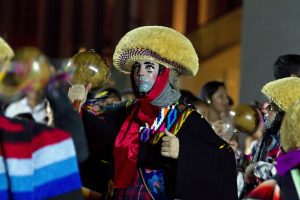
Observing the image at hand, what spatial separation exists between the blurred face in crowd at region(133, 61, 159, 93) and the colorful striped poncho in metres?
1.86

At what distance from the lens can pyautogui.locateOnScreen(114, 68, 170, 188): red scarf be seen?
5.43 meters

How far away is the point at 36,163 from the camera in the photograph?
365 centimetres

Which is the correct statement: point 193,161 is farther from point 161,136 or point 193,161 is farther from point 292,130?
point 292,130

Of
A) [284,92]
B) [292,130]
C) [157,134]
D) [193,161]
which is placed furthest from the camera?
[284,92]

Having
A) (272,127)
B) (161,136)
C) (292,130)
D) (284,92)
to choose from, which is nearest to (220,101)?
(272,127)

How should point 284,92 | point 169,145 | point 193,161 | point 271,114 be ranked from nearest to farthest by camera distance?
point 169,145, point 193,161, point 284,92, point 271,114

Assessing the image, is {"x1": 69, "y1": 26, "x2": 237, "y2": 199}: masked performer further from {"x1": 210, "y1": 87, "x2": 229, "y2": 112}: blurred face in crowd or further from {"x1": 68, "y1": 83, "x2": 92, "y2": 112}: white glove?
{"x1": 210, "y1": 87, "x2": 229, "y2": 112}: blurred face in crowd

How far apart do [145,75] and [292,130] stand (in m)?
1.90

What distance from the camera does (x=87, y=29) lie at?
2169 cm

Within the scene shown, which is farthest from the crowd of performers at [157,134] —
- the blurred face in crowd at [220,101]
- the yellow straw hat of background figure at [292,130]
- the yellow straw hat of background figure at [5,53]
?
the blurred face in crowd at [220,101]

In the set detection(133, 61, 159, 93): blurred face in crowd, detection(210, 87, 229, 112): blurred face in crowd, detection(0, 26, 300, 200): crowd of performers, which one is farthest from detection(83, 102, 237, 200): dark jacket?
detection(210, 87, 229, 112): blurred face in crowd

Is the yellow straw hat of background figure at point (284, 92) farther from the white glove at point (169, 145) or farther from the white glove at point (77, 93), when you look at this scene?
the white glove at point (77, 93)

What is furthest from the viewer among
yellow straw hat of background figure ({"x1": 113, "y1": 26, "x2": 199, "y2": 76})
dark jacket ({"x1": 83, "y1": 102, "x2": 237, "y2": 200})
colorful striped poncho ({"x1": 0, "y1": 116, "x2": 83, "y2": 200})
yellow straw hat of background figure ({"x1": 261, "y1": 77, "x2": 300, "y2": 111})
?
yellow straw hat of background figure ({"x1": 261, "y1": 77, "x2": 300, "y2": 111})

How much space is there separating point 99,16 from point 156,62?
53.1 ft
